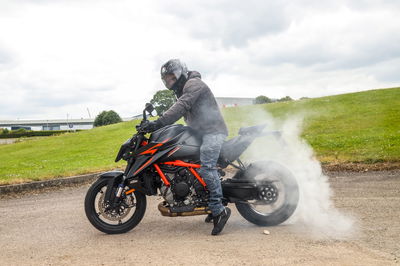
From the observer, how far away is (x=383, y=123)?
21109 millimetres

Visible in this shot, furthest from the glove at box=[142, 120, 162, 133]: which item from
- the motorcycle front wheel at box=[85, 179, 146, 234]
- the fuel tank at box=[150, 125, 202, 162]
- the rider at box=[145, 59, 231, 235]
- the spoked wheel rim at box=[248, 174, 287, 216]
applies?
the spoked wheel rim at box=[248, 174, 287, 216]

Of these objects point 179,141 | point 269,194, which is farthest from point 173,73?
point 269,194

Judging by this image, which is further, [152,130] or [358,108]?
[358,108]

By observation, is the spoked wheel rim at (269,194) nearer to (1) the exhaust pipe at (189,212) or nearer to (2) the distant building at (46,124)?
(1) the exhaust pipe at (189,212)

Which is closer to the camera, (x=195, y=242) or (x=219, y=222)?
(x=195, y=242)

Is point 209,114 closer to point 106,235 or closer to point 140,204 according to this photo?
point 140,204

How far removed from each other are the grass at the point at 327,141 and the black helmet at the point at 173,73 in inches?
289

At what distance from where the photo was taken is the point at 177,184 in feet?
18.6

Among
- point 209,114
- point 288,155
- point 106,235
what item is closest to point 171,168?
point 209,114

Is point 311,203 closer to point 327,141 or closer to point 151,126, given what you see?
point 151,126

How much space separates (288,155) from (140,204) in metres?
2.86

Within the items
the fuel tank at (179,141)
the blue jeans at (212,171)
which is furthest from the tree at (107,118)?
the blue jeans at (212,171)

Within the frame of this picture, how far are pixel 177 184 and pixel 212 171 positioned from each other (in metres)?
0.54

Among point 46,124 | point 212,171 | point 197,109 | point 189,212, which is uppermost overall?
point 46,124
